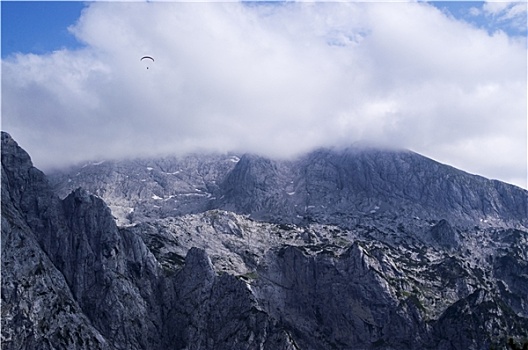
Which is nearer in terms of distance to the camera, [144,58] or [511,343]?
[511,343]

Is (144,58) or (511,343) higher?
(144,58)
